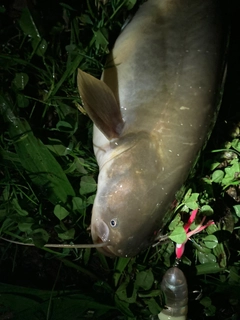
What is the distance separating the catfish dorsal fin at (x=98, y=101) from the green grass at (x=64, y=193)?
1.51 ft

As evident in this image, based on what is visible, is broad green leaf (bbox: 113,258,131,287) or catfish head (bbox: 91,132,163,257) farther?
broad green leaf (bbox: 113,258,131,287)

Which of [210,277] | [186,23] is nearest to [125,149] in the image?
[186,23]

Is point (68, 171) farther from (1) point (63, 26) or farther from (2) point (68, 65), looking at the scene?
(1) point (63, 26)

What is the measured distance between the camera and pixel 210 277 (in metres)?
3.15

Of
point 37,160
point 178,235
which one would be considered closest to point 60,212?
point 37,160

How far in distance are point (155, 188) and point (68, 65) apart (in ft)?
3.34

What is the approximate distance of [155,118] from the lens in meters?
2.34

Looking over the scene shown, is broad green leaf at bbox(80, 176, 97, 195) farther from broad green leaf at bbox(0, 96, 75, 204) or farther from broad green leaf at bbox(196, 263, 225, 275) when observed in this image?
broad green leaf at bbox(196, 263, 225, 275)

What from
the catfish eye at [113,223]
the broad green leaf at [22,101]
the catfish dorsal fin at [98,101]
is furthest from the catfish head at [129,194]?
the broad green leaf at [22,101]

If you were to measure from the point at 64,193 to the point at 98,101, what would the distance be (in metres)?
0.78

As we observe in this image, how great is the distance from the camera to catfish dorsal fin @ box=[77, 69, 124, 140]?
2301mm

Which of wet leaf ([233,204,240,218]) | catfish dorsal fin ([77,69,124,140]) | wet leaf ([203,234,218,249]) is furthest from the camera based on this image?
wet leaf ([233,204,240,218])

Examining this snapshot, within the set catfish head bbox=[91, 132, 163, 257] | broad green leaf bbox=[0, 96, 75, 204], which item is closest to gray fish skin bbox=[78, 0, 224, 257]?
catfish head bbox=[91, 132, 163, 257]

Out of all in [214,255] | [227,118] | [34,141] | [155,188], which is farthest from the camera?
[227,118]
